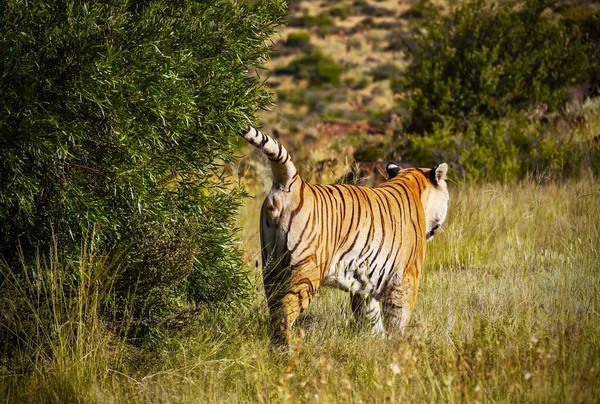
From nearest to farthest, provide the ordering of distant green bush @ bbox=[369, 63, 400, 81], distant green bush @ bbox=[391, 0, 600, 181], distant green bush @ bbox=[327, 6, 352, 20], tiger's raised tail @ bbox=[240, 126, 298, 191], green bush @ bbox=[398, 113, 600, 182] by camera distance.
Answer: tiger's raised tail @ bbox=[240, 126, 298, 191] < green bush @ bbox=[398, 113, 600, 182] < distant green bush @ bbox=[391, 0, 600, 181] < distant green bush @ bbox=[369, 63, 400, 81] < distant green bush @ bbox=[327, 6, 352, 20]

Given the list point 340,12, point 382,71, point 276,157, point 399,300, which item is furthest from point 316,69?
point 276,157

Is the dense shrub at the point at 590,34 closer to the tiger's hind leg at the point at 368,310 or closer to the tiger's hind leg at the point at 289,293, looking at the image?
the tiger's hind leg at the point at 368,310

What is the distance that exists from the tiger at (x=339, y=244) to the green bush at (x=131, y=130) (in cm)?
58

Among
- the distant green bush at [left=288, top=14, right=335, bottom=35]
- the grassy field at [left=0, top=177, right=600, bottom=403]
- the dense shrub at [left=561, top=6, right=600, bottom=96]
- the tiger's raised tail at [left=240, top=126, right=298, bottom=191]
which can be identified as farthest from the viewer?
the distant green bush at [left=288, top=14, right=335, bottom=35]

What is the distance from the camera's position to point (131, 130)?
5.77 metres

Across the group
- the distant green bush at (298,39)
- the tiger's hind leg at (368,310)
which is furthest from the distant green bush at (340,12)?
the tiger's hind leg at (368,310)

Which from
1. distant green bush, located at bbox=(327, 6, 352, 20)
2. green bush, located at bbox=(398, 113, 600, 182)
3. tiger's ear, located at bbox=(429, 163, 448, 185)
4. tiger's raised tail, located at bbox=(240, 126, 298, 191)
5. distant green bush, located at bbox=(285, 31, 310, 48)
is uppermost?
tiger's raised tail, located at bbox=(240, 126, 298, 191)

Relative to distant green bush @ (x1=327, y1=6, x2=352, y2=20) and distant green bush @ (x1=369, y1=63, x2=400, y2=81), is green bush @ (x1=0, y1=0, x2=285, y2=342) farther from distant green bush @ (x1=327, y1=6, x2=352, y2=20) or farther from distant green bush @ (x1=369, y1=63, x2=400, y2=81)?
distant green bush @ (x1=327, y1=6, x2=352, y2=20)

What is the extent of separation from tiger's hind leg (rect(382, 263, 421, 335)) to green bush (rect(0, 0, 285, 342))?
1264 mm

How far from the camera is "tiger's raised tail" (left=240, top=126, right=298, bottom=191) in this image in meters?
6.05

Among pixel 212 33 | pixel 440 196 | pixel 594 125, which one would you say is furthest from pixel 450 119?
pixel 212 33

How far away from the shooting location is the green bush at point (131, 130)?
18.2 feet

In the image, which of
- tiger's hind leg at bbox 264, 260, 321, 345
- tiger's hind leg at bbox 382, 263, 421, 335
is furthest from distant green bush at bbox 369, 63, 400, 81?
tiger's hind leg at bbox 264, 260, 321, 345

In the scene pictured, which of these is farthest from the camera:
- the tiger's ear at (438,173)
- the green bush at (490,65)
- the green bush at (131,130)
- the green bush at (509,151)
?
the green bush at (490,65)
